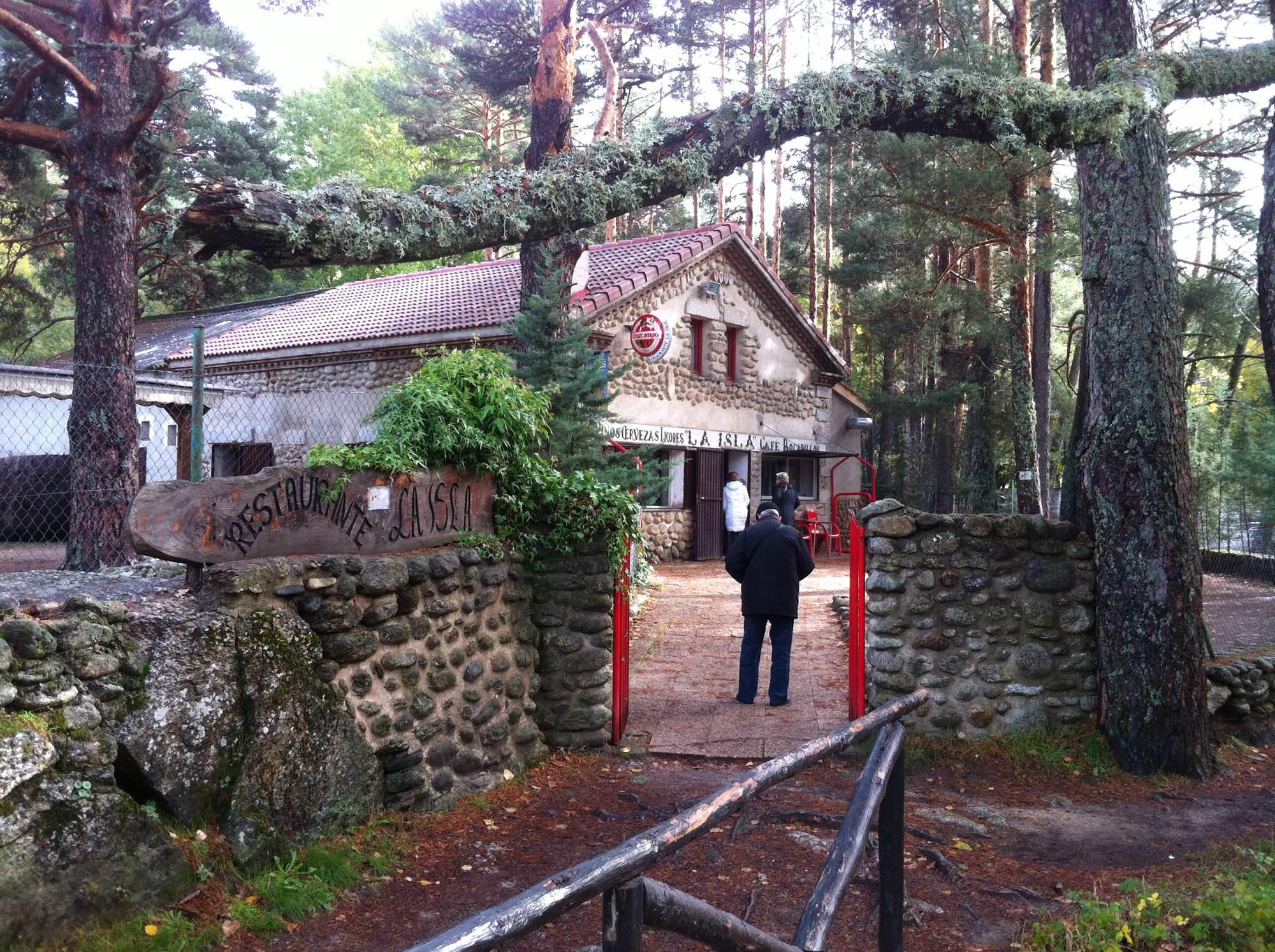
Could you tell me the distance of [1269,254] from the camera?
21.2 ft

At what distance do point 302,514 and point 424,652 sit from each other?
99 centimetres

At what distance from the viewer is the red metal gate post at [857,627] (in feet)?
22.3

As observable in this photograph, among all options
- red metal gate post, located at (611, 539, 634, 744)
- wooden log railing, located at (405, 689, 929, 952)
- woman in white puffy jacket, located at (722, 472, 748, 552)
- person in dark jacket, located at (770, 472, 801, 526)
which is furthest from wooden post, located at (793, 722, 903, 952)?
woman in white puffy jacket, located at (722, 472, 748, 552)

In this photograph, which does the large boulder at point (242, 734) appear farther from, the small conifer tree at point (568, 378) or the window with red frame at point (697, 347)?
the window with red frame at point (697, 347)

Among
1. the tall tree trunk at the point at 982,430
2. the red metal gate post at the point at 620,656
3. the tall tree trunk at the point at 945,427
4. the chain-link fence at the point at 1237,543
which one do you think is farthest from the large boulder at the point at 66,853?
the tall tree trunk at the point at 945,427

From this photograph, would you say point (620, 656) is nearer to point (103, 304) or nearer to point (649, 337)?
point (103, 304)

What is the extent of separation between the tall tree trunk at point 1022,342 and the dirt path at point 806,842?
807 centimetres

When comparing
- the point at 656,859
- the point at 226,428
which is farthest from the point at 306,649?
the point at 226,428

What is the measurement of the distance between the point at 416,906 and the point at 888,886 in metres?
2.04

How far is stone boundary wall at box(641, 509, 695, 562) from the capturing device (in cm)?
1744

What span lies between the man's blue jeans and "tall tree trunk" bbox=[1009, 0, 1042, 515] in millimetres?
8001

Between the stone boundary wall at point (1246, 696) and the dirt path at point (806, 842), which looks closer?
the dirt path at point (806, 842)

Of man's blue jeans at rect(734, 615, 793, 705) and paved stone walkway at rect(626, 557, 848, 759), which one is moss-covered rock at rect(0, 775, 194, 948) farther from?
man's blue jeans at rect(734, 615, 793, 705)

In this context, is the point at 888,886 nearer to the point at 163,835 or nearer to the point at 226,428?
the point at 163,835
